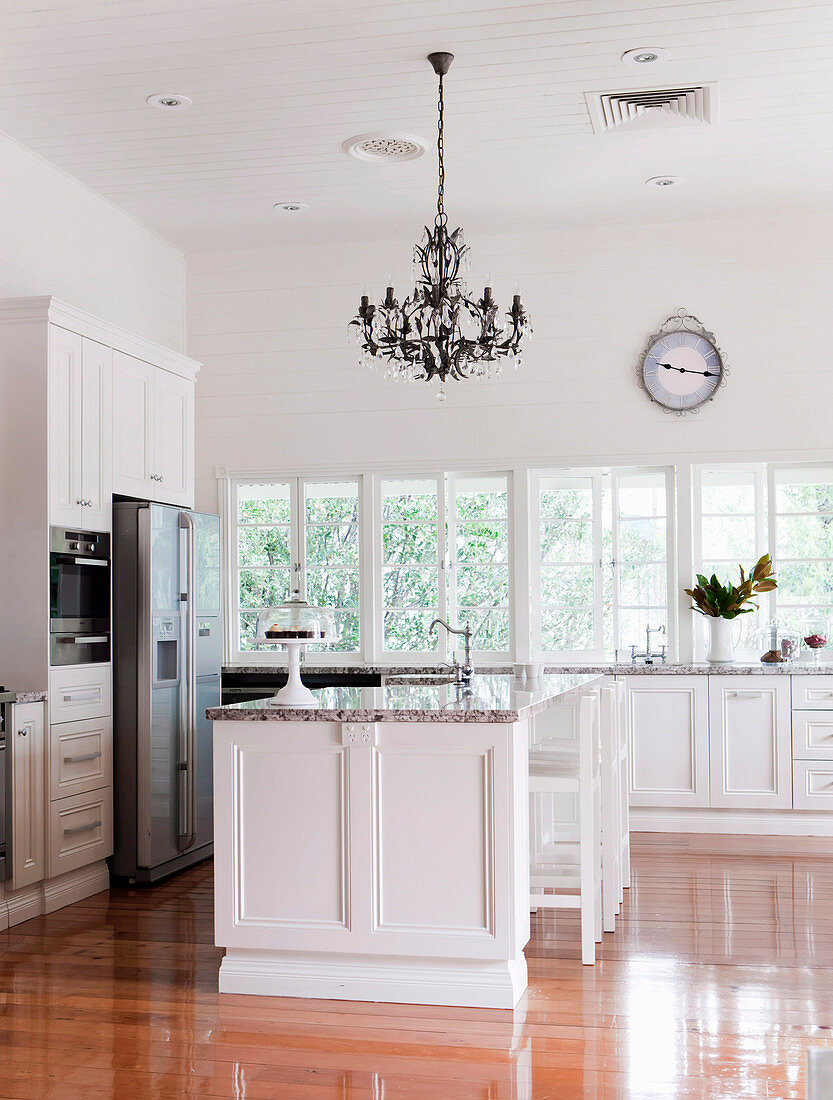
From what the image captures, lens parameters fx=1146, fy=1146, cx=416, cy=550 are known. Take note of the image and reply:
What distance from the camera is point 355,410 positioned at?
23.1ft

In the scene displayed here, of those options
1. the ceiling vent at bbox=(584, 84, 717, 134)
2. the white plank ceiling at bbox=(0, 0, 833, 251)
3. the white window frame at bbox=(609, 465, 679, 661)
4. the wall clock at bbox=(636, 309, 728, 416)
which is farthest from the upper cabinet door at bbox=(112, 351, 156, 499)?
the wall clock at bbox=(636, 309, 728, 416)

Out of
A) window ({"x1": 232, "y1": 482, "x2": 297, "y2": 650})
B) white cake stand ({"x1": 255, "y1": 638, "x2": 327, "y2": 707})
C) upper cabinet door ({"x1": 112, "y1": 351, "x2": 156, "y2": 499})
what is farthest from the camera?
window ({"x1": 232, "y1": 482, "x2": 297, "y2": 650})

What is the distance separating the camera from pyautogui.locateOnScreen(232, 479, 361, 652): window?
7.11m

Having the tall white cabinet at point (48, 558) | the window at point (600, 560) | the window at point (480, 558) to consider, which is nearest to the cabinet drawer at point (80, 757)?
the tall white cabinet at point (48, 558)

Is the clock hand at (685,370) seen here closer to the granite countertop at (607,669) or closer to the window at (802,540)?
the window at (802,540)

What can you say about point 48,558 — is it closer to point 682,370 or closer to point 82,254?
point 82,254

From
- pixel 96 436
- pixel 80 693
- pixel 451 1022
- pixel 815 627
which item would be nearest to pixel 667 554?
pixel 815 627

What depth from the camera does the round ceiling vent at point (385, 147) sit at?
5.36 m

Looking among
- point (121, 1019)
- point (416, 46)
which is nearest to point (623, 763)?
point (121, 1019)

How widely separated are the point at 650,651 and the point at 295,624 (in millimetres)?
3317

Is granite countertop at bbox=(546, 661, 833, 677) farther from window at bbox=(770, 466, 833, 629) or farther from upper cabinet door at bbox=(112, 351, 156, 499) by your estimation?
upper cabinet door at bbox=(112, 351, 156, 499)

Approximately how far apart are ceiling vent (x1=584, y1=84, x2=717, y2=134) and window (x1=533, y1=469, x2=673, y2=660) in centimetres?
218

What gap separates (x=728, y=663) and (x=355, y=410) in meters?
2.67

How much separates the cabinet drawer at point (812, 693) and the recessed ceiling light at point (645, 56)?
3256 millimetres
